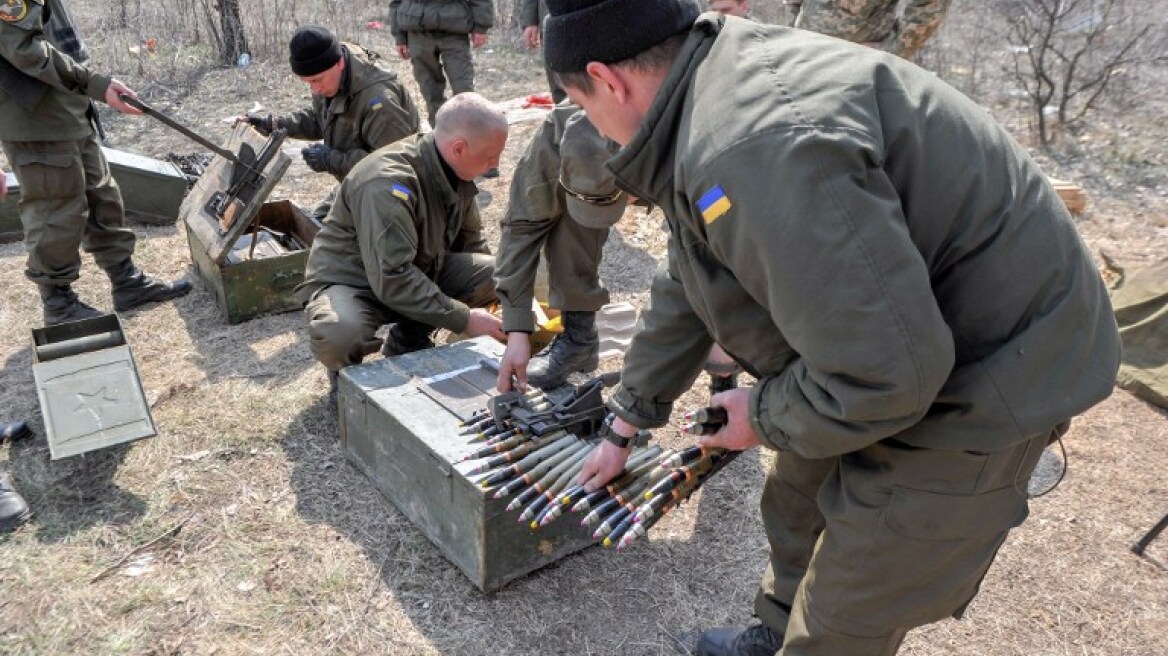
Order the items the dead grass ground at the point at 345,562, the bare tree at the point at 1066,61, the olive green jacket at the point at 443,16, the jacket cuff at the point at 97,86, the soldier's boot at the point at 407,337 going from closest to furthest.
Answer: the dead grass ground at the point at 345,562, the soldier's boot at the point at 407,337, the jacket cuff at the point at 97,86, the olive green jacket at the point at 443,16, the bare tree at the point at 1066,61

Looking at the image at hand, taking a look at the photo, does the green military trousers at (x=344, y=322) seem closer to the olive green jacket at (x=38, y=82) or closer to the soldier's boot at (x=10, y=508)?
the soldier's boot at (x=10, y=508)

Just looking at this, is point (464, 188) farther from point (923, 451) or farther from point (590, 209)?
point (923, 451)

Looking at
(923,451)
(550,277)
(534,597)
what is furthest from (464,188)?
(923,451)

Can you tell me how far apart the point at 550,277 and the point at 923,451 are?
2.76 metres

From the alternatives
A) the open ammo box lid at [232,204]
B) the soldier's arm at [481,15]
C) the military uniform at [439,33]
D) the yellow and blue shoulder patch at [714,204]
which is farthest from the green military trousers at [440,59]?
Answer: the yellow and blue shoulder patch at [714,204]

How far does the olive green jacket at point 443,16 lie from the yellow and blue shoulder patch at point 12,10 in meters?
4.25

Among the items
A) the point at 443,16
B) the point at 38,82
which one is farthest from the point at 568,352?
the point at 443,16

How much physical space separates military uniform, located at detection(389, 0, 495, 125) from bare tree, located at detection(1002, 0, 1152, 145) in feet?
18.4

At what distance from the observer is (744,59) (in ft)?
5.92

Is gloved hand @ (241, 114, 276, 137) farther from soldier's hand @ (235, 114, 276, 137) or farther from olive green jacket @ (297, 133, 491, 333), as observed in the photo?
olive green jacket @ (297, 133, 491, 333)

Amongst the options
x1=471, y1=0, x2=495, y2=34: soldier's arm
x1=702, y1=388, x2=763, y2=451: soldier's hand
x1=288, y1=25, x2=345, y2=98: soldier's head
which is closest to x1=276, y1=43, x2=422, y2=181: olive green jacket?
x1=288, y1=25, x2=345, y2=98: soldier's head

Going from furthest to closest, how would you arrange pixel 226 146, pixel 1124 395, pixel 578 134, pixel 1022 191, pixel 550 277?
1. pixel 226 146
2. pixel 1124 395
3. pixel 550 277
4. pixel 578 134
5. pixel 1022 191

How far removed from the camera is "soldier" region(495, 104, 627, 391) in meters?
3.78

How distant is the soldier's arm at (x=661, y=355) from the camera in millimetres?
2533
